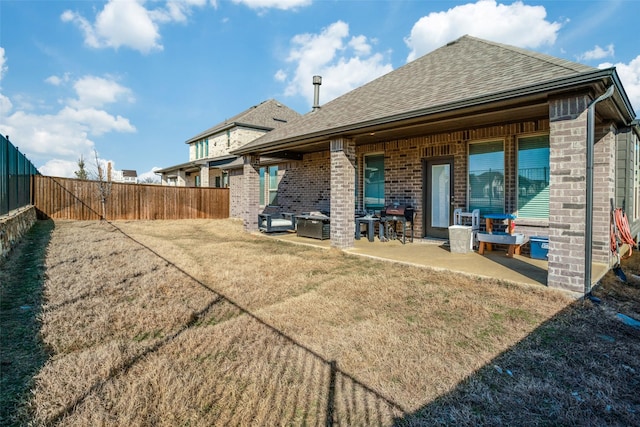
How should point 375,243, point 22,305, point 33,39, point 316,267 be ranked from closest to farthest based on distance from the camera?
point 22,305 < point 316,267 < point 375,243 < point 33,39

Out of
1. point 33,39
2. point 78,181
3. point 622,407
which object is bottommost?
point 622,407

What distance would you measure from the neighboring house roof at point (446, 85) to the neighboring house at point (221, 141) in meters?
11.3

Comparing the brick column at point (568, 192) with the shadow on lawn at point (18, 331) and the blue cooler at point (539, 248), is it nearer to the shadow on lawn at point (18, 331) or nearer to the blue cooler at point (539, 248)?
the blue cooler at point (539, 248)

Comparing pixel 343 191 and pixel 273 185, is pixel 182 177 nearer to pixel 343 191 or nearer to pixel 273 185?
pixel 273 185

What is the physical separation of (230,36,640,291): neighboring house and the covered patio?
49 cm

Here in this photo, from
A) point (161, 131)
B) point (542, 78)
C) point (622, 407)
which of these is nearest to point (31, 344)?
point (622, 407)

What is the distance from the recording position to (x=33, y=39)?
11.0 meters

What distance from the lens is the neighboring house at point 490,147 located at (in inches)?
164

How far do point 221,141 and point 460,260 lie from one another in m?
21.1

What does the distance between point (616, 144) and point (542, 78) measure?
3.56 metres

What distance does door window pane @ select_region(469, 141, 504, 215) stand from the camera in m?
7.20

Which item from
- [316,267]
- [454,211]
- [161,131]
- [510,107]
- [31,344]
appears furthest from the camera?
[161,131]

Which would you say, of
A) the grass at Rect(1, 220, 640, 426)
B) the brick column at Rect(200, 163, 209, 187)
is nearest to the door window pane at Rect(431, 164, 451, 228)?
the grass at Rect(1, 220, 640, 426)

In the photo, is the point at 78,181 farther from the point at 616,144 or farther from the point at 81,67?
the point at 616,144
